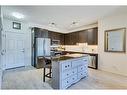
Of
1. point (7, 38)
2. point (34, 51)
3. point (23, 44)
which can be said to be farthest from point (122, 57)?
point (7, 38)

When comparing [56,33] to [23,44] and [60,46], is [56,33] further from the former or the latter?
[23,44]

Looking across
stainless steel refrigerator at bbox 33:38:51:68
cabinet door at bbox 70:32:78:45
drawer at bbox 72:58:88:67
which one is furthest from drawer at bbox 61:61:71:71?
cabinet door at bbox 70:32:78:45

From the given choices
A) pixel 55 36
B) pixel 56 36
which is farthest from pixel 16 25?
pixel 56 36

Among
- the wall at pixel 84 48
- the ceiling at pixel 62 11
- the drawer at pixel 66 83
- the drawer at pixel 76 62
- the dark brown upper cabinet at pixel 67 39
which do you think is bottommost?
the drawer at pixel 66 83

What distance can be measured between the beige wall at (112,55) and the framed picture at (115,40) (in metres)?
0.17

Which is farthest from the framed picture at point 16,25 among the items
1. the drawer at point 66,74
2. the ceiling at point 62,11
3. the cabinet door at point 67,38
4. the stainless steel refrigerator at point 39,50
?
the drawer at point 66,74

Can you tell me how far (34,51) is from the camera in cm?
580

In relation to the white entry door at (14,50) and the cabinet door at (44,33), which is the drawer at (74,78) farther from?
the white entry door at (14,50)

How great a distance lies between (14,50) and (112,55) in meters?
4.68

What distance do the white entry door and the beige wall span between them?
401 cm

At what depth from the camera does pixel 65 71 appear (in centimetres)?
297

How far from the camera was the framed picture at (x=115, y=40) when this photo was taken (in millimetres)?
4359
